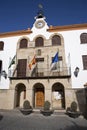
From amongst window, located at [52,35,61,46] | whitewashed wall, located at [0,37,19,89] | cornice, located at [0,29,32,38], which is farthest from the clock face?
whitewashed wall, located at [0,37,19,89]

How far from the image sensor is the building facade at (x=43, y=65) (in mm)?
16109

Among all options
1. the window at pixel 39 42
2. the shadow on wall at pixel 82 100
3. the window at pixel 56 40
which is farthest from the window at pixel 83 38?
the shadow on wall at pixel 82 100

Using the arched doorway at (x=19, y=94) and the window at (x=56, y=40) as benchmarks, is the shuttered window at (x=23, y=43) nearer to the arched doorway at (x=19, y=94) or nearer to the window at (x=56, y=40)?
the window at (x=56, y=40)

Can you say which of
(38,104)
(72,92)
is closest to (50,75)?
(72,92)

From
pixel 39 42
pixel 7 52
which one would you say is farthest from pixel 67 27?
pixel 7 52

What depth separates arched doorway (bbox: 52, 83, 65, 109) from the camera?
17141 mm

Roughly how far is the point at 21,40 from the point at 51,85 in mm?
8573

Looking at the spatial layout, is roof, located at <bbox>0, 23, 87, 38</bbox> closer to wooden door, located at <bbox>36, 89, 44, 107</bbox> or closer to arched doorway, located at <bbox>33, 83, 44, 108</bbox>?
arched doorway, located at <bbox>33, 83, 44, 108</bbox>

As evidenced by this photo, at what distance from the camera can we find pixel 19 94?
730 inches

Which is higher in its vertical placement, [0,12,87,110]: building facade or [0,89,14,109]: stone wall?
[0,12,87,110]: building facade

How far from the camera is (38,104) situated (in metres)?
17.8

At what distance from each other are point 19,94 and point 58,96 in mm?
5824

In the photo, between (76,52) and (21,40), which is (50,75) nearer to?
(76,52)

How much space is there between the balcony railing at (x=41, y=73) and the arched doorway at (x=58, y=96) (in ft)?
6.18
